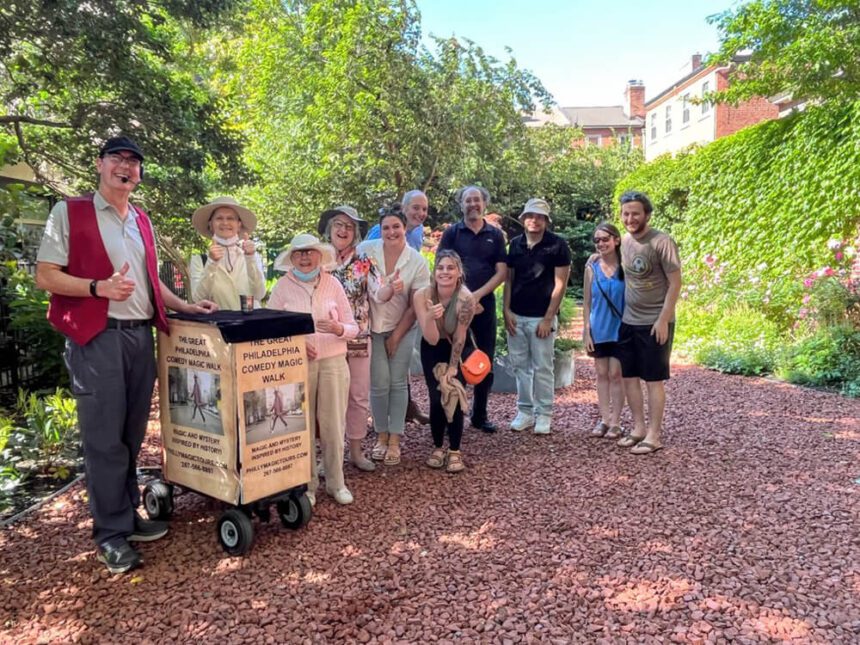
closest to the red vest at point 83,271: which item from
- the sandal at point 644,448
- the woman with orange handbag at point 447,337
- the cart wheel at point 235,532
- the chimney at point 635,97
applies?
the cart wheel at point 235,532

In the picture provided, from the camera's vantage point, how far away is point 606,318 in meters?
4.96

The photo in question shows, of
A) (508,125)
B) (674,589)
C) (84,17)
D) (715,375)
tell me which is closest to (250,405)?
(674,589)

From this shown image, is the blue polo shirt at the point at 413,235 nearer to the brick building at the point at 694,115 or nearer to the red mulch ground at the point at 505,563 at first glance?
the red mulch ground at the point at 505,563

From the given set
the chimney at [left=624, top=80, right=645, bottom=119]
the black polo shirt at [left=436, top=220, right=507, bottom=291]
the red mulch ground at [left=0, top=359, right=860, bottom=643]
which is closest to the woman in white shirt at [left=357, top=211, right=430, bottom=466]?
the red mulch ground at [left=0, top=359, right=860, bottom=643]

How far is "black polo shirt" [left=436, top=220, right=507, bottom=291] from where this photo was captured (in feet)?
17.2

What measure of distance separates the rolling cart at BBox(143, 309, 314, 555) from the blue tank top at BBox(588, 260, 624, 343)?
2578mm

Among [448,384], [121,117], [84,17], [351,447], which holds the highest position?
[84,17]

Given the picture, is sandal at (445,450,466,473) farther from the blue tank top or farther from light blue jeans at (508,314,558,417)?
the blue tank top

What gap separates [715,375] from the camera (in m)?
7.77

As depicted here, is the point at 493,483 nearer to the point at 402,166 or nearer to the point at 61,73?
A: the point at 61,73

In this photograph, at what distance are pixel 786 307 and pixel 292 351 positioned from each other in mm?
7648

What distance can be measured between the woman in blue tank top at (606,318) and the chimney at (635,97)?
42.8 meters

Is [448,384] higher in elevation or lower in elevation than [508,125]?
lower

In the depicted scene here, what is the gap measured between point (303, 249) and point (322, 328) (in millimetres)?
468
